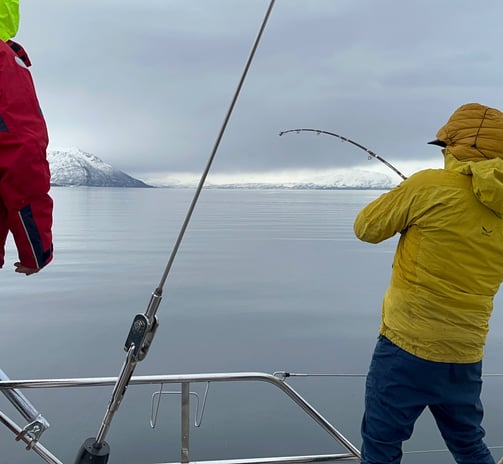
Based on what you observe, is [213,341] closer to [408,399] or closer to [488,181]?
[408,399]

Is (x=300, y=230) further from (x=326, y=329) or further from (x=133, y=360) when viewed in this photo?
(x=133, y=360)

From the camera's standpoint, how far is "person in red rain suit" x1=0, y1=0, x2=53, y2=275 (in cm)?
86

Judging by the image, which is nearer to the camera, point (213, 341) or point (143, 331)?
point (143, 331)

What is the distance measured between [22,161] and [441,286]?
90 centimetres

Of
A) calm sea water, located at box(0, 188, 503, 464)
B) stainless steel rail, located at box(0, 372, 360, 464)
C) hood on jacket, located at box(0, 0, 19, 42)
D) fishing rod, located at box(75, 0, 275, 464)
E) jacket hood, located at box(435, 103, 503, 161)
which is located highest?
hood on jacket, located at box(0, 0, 19, 42)

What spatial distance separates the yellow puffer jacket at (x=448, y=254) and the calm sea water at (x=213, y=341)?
0.90 m

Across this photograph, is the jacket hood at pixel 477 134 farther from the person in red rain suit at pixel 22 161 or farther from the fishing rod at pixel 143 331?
the person in red rain suit at pixel 22 161

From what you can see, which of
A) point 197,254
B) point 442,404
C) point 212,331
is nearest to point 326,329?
point 212,331

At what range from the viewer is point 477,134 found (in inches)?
43.3

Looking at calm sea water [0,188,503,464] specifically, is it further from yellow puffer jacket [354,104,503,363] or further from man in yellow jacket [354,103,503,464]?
yellow puffer jacket [354,104,503,363]

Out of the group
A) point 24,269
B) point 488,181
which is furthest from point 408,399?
point 24,269

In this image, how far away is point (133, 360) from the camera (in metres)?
1.02

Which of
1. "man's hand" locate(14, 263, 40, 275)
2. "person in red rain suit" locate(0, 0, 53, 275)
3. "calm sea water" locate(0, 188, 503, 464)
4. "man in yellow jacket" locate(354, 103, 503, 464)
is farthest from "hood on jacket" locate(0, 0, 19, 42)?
"calm sea water" locate(0, 188, 503, 464)

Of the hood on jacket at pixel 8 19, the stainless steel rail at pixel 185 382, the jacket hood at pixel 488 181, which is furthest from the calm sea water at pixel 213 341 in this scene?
the hood on jacket at pixel 8 19
